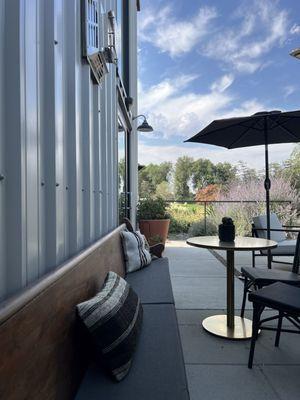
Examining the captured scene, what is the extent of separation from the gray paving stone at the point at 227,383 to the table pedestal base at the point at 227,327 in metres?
0.42

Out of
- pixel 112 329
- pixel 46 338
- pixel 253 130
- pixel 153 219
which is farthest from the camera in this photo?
pixel 153 219

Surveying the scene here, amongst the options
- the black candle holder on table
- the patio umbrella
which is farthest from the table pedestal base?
the patio umbrella

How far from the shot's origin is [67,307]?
1.13 meters

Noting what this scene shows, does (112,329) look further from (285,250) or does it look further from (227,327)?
(285,250)

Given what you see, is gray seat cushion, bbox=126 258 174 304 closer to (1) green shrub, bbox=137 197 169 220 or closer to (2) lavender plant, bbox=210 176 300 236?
(1) green shrub, bbox=137 197 169 220

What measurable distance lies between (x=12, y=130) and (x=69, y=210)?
2.09 ft

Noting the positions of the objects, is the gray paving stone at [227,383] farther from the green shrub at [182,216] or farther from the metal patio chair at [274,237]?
the green shrub at [182,216]

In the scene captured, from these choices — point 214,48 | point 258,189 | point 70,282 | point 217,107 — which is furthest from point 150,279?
point 217,107

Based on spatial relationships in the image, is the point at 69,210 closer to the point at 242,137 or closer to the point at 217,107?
the point at 242,137

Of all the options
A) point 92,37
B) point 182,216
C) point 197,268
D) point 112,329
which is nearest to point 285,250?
point 197,268

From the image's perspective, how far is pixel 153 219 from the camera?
682 cm

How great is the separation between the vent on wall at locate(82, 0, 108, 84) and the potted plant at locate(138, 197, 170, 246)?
4462mm

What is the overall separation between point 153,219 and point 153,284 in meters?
4.24

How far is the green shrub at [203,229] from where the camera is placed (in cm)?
782
